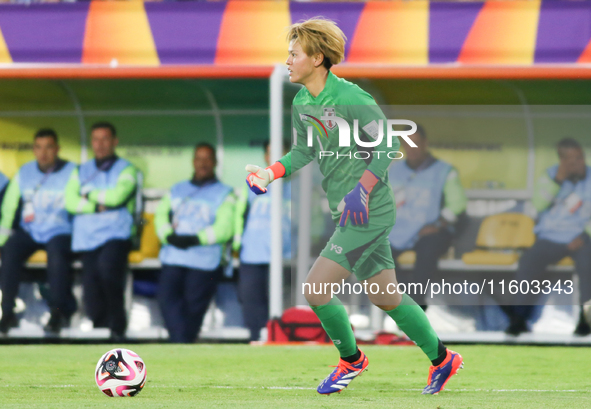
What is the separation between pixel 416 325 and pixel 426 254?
312 cm

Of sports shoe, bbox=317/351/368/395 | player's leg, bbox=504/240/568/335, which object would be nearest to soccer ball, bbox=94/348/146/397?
sports shoe, bbox=317/351/368/395

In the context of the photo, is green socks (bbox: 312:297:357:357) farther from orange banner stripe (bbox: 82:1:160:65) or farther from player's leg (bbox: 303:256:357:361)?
orange banner stripe (bbox: 82:1:160:65)

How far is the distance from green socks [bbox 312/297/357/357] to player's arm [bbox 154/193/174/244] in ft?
11.2

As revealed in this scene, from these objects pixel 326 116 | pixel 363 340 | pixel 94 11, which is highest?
pixel 94 11

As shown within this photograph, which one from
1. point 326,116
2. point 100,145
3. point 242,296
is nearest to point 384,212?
point 326,116

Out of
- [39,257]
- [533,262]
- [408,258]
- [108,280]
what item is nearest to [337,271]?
[408,258]

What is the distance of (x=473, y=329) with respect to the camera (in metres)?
7.16

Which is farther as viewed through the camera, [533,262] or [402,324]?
[533,262]

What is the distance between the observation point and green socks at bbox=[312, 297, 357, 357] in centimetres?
378

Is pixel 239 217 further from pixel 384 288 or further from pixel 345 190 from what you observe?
pixel 384 288

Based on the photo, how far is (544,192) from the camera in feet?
23.2

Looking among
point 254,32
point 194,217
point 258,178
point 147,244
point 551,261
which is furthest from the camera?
point 147,244

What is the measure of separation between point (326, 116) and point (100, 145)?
3695mm

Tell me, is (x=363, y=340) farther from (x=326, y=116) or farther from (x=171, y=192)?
(x=326, y=116)
